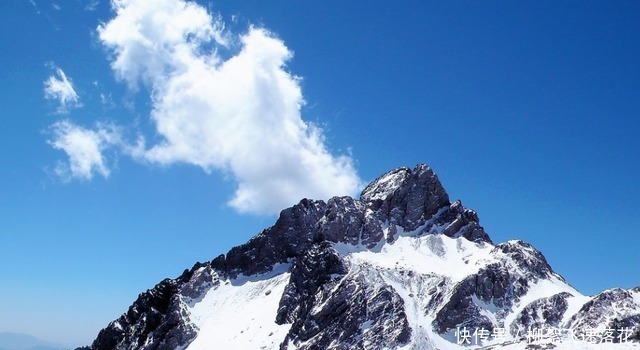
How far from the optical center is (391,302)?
143m

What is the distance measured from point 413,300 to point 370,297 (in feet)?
48.0

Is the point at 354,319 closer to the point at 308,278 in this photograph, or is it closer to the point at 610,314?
the point at 308,278

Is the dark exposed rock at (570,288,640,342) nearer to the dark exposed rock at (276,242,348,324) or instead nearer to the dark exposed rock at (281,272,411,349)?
the dark exposed rock at (281,272,411,349)

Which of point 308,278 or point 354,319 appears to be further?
point 308,278

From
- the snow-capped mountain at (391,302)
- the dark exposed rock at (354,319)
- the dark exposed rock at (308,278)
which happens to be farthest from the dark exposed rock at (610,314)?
the dark exposed rock at (308,278)

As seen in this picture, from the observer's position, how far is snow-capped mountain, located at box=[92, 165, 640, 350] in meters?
138

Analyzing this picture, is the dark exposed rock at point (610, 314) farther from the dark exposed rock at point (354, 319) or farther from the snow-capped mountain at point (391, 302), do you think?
the dark exposed rock at point (354, 319)

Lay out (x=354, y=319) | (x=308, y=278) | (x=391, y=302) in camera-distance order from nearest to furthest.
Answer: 1. (x=354, y=319)
2. (x=391, y=302)
3. (x=308, y=278)

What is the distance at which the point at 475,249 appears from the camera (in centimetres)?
18725

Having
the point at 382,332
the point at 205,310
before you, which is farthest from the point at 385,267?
the point at 205,310

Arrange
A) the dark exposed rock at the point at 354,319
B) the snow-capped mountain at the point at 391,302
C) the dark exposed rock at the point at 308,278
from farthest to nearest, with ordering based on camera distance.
Result: the dark exposed rock at the point at 308,278, the snow-capped mountain at the point at 391,302, the dark exposed rock at the point at 354,319

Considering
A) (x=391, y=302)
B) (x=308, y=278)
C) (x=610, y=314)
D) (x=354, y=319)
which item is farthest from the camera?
(x=308, y=278)

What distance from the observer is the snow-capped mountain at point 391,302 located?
454 ft

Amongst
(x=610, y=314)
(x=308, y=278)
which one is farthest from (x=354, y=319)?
(x=610, y=314)
